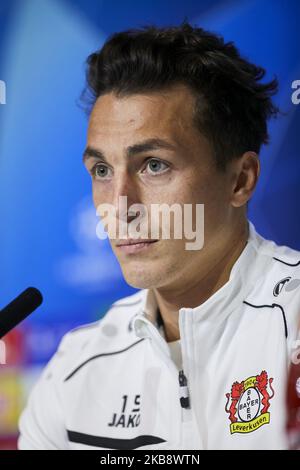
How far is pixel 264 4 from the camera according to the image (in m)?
1.56

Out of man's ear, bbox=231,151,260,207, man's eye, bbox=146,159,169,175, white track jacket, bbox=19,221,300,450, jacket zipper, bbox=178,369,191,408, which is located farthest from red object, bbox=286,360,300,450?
man's eye, bbox=146,159,169,175

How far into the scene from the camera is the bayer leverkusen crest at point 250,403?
1.43 metres

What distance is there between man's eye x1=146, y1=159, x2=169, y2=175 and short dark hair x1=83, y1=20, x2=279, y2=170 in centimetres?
11

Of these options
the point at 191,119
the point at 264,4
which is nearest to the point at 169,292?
the point at 191,119

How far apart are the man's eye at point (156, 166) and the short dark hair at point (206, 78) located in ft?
0.35

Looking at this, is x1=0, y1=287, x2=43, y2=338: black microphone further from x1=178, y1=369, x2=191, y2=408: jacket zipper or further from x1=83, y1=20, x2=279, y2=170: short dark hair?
x1=83, y1=20, x2=279, y2=170: short dark hair

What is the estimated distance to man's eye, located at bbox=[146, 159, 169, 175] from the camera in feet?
4.83

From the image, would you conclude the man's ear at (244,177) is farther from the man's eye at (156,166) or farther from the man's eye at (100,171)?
the man's eye at (100,171)

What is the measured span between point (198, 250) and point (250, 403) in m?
0.33

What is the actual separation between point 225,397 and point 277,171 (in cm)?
49

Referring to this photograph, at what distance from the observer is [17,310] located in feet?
4.10

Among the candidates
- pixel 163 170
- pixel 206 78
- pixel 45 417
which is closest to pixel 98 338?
pixel 45 417

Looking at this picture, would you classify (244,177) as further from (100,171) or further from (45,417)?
(45,417)

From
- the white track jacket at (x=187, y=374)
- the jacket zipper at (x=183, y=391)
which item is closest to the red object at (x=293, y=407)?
the white track jacket at (x=187, y=374)
